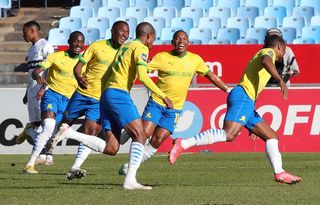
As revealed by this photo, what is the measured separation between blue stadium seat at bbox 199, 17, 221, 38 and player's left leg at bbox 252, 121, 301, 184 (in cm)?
1405

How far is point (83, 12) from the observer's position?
29875mm

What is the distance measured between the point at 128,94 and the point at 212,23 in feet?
49.7

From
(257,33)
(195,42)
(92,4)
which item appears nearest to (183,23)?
(195,42)

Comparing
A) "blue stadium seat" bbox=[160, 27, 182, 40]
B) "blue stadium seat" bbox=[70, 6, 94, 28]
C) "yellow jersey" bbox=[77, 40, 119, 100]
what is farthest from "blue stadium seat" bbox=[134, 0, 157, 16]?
"yellow jersey" bbox=[77, 40, 119, 100]

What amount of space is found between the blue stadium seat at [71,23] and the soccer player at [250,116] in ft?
48.9

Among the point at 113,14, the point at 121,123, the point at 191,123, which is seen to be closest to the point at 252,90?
the point at 121,123

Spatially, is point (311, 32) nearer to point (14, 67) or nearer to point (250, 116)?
point (14, 67)

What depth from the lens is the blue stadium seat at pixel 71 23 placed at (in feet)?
94.4

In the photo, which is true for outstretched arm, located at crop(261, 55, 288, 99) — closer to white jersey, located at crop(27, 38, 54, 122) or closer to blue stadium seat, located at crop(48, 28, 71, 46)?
white jersey, located at crop(27, 38, 54, 122)

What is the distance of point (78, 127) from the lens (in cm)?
2209

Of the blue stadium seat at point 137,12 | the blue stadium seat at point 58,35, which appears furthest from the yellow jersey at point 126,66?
the blue stadium seat at point 137,12

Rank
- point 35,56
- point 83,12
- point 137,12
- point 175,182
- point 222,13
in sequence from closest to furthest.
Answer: point 175,182 < point 35,56 < point 222,13 < point 137,12 < point 83,12

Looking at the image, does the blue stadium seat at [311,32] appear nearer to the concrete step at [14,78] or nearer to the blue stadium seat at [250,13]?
the blue stadium seat at [250,13]

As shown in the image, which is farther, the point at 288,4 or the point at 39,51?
the point at 288,4
